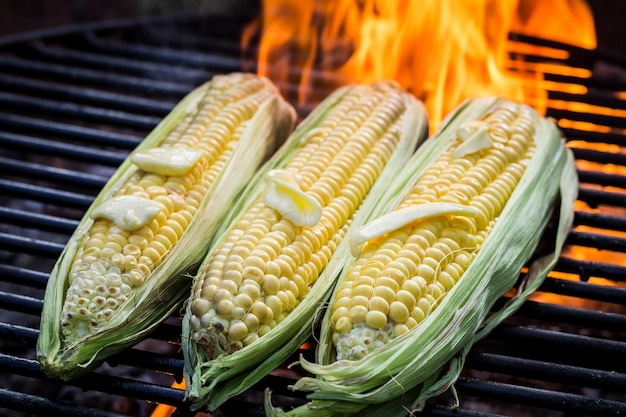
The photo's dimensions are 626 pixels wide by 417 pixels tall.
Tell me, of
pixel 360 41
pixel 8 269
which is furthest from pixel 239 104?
pixel 360 41

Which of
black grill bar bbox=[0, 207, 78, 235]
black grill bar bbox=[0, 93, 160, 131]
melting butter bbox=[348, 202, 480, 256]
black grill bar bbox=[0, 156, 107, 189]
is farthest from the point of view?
black grill bar bbox=[0, 93, 160, 131]

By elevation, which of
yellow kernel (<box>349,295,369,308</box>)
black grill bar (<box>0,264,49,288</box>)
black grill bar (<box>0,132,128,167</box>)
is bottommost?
black grill bar (<box>0,264,49,288</box>)

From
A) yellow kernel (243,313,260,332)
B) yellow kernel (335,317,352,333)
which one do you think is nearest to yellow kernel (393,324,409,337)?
yellow kernel (335,317,352,333)

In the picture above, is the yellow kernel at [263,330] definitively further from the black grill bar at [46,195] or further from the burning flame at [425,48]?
the burning flame at [425,48]

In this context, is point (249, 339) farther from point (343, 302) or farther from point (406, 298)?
point (406, 298)

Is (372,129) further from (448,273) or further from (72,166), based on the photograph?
(72,166)

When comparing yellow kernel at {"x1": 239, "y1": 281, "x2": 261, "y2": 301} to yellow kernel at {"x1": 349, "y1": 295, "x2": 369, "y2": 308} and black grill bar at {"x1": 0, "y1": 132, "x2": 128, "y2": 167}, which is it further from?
black grill bar at {"x1": 0, "y1": 132, "x2": 128, "y2": 167}

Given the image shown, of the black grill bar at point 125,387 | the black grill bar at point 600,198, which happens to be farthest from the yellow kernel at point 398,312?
the black grill bar at point 600,198
